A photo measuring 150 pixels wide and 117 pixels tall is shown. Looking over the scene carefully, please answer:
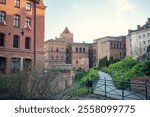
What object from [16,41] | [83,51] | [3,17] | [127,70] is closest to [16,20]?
[3,17]

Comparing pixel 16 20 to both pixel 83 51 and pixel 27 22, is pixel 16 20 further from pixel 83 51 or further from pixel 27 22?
pixel 83 51

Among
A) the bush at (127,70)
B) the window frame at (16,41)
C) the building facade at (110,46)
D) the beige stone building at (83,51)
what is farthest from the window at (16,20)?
the bush at (127,70)

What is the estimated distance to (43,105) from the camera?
3.39 meters

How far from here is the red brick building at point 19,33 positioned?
26.6 feet

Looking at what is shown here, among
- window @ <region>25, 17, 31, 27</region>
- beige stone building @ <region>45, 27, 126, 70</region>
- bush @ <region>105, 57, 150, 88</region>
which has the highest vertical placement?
window @ <region>25, 17, 31, 27</region>

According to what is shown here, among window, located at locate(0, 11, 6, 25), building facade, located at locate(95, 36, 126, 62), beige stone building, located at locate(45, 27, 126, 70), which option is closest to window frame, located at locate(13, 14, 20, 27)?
window, located at locate(0, 11, 6, 25)

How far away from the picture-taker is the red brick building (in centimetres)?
811

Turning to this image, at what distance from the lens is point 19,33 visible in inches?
334

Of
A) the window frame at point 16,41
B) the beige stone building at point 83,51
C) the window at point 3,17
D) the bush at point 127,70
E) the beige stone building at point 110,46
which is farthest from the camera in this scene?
the window frame at point 16,41

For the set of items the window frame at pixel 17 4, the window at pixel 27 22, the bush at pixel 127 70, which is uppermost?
the window frame at pixel 17 4

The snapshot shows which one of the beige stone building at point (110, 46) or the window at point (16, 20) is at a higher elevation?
the window at point (16, 20)

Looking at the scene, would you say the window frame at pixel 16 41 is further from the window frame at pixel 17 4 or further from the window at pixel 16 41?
the window frame at pixel 17 4

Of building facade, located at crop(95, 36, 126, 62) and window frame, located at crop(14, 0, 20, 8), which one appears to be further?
window frame, located at crop(14, 0, 20, 8)

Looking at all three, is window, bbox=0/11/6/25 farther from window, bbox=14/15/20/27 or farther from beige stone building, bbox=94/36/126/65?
beige stone building, bbox=94/36/126/65
